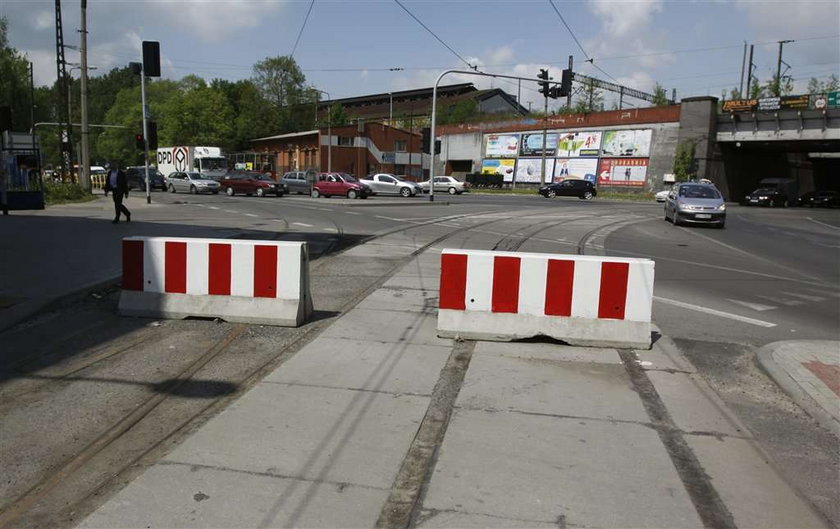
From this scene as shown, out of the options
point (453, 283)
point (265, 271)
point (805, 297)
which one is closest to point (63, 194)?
point (265, 271)

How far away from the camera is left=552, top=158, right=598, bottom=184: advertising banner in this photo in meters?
58.2

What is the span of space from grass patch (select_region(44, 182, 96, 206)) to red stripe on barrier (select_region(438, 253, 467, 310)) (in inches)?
1033

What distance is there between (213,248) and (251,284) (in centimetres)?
59

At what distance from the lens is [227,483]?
11.3ft

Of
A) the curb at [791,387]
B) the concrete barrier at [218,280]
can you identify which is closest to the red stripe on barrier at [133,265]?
the concrete barrier at [218,280]

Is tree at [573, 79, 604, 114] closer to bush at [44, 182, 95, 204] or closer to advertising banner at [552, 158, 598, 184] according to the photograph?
advertising banner at [552, 158, 598, 184]

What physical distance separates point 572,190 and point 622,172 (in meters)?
7.51

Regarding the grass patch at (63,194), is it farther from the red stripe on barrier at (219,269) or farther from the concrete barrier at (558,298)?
the concrete barrier at (558,298)

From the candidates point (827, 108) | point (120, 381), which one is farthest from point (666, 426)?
point (827, 108)

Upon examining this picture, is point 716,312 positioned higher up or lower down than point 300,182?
lower down

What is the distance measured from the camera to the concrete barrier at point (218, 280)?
22.7ft

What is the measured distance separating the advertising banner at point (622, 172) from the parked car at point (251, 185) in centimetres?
3010

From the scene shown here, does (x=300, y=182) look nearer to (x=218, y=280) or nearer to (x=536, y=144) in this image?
(x=536, y=144)

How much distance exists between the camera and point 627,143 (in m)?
55.7
